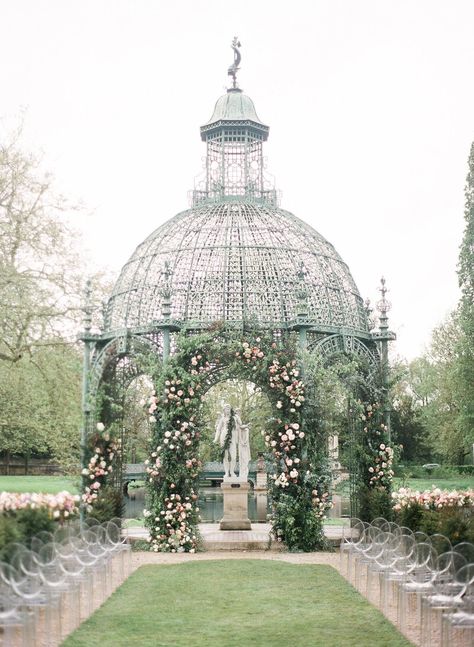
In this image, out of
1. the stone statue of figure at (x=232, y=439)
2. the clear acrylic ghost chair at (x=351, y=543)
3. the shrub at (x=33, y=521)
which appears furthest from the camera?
the stone statue of figure at (x=232, y=439)

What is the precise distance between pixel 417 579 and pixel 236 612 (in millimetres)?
2100

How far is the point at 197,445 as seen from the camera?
661 inches

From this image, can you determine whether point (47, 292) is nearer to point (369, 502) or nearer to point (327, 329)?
point (327, 329)

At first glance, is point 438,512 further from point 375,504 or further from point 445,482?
point 445,482

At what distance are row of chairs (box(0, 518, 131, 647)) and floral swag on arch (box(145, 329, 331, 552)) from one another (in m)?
3.25

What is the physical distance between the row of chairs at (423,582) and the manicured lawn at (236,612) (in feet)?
0.90

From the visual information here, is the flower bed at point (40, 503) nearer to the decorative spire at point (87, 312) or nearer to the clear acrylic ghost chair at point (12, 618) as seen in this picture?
the clear acrylic ghost chair at point (12, 618)

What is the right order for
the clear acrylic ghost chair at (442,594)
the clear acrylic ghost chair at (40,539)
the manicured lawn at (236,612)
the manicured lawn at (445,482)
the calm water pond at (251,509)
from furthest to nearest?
1. the manicured lawn at (445,482)
2. the calm water pond at (251,509)
3. the clear acrylic ghost chair at (40,539)
4. the manicured lawn at (236,612)
5. the clear acrylic ghost chair at (442,594)

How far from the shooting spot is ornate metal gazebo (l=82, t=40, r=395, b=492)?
1750 centimetres

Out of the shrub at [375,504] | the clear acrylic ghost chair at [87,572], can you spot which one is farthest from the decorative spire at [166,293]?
the clear acrylic ghost chair at [87,572]

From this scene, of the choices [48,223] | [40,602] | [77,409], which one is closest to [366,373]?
[77,409]

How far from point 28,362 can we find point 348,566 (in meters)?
10.2

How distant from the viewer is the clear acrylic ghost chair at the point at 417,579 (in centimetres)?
945

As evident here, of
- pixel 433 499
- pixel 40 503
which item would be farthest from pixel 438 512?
pixel 40 503
